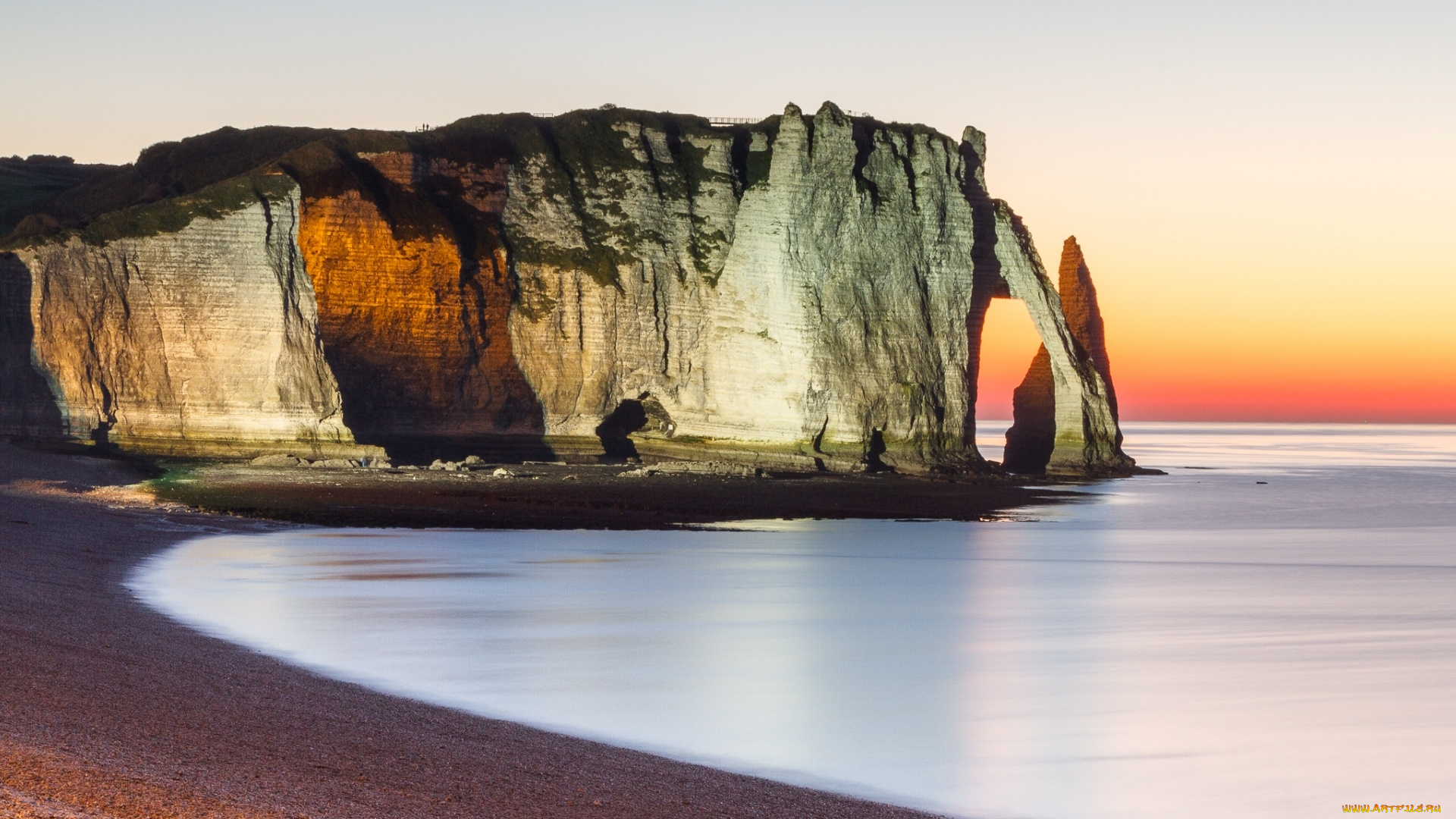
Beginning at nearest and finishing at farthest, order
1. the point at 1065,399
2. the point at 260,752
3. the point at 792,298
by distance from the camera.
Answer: the point at 260,752 → the point at 792,298 → the point at 1065,399

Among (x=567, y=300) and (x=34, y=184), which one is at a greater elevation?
(x=34, y=184)

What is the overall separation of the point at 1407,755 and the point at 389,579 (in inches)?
498

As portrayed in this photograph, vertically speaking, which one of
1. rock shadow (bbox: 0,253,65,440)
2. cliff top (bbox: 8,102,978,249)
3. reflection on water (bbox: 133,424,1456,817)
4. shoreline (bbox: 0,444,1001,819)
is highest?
cliff top (bbox: 8,102,978,249)

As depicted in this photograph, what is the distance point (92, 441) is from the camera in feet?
138

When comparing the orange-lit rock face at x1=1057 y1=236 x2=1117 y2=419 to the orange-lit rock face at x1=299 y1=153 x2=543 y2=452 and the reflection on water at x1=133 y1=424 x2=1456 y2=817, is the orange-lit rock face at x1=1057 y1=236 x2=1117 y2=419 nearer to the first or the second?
the orange-lit rock face at x1=299 y1=153 x2=543 y2=452

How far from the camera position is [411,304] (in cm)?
4591

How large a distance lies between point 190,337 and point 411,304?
7.24 m

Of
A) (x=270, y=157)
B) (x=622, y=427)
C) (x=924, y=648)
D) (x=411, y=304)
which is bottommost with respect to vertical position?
(x=924, y=648)

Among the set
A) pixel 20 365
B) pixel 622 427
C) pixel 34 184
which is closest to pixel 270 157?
pixel 20 365

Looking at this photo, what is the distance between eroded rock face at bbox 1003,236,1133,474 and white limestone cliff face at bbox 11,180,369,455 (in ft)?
86.2

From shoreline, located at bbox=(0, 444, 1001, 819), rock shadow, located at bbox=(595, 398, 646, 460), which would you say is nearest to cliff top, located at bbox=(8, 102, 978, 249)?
rock shadow, located at bbox=(595, 398, 646, 460)

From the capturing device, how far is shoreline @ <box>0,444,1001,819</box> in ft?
20.0

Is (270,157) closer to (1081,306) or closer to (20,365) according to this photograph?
(20,365)

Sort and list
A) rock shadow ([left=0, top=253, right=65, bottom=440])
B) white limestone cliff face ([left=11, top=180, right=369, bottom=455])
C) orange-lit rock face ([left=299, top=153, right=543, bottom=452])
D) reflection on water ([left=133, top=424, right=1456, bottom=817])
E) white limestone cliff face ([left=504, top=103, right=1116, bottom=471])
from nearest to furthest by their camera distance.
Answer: reflection on water ([left=133, top=424, right=1456, bottom=817]) < white limestone cliff face ([left=11, top=180, right=369, bottom=455]) < rock shadow ([left=0, top=253, right=65, bottom=440]) < orange-lit rock face ([left=299, top=153, right=543, bottom=452]) < white limestone cliff face ([left=504, top=103, right=1116, bottom=471])
